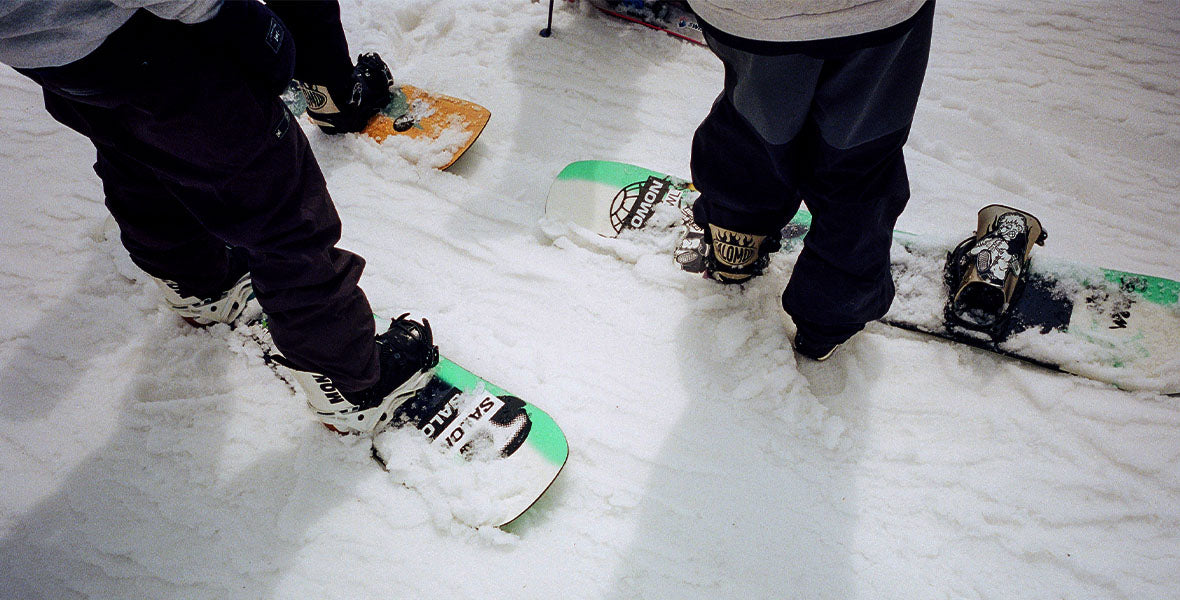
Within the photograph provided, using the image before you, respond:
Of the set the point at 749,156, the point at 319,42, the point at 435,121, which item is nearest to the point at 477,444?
the point at 749,156

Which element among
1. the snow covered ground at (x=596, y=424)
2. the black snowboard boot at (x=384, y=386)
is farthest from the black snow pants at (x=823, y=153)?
the black snowboard boot at (x=384, y=386)

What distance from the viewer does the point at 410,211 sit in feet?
6.32

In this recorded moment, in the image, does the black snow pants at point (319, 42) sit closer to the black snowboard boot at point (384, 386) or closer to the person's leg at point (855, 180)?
the black snowboard boot at point (384, 386)

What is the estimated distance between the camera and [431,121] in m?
2.13

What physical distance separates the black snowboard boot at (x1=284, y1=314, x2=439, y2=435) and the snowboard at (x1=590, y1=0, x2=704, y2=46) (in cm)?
190

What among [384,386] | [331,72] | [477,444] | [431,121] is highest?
[331,72]

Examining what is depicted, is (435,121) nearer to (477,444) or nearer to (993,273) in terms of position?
(477,444)

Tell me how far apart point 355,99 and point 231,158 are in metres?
1.32

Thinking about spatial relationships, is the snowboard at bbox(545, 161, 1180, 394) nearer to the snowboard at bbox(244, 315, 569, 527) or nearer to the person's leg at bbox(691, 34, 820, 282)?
the person's leg at bbox(691, 34, 820, 282)

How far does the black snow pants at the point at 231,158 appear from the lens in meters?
0.77

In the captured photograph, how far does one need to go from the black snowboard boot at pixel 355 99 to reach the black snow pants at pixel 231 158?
921 mm

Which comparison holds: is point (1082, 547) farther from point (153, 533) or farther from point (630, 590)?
point (153, 533)

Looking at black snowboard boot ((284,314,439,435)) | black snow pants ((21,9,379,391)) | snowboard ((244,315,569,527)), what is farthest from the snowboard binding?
black snow pants ((21,9,379,391))

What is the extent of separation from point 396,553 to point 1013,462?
58.9 inches
